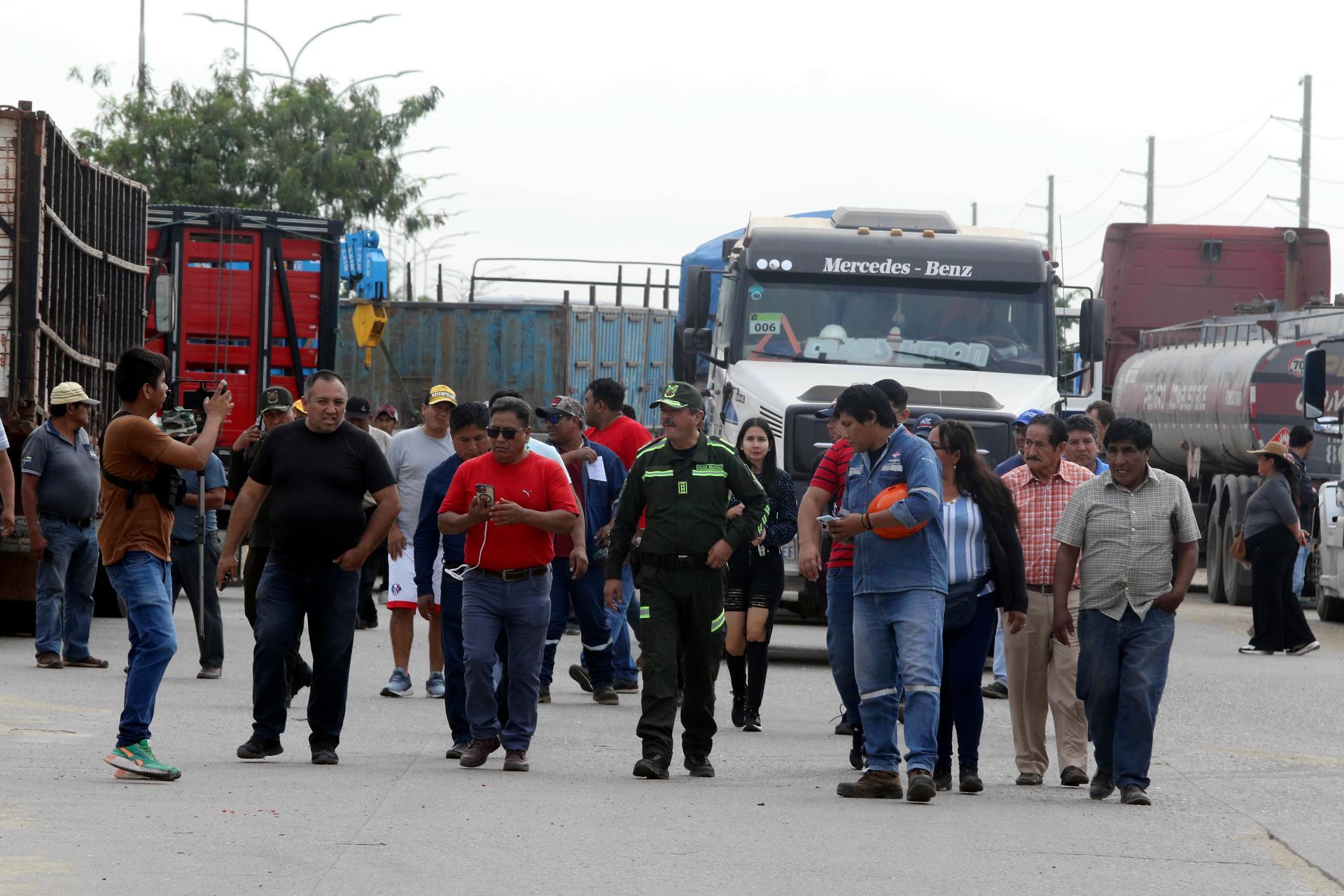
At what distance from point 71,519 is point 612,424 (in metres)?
3.65

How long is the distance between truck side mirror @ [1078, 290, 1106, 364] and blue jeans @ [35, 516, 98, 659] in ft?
26.6

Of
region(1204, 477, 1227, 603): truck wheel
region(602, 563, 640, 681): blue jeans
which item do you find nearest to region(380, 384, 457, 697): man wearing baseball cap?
region(602, 563, 640, 681): blue jeans

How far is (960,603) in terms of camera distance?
31.1 ft

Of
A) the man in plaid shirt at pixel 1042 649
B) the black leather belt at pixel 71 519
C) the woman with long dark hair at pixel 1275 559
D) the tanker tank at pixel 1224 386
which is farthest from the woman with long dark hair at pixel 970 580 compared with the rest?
the tanker tank at pixel 1224 386

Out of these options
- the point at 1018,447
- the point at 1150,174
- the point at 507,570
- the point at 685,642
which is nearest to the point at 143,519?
the point at 507,570

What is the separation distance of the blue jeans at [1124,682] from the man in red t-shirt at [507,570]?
240 centimetres

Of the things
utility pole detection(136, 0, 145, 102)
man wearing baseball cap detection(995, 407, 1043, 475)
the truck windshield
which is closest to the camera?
man wearing baseball cap detection(995, 407, 1043, 475)

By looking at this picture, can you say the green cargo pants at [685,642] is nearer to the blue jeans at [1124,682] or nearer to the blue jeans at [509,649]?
the blue jeans at [509,649]

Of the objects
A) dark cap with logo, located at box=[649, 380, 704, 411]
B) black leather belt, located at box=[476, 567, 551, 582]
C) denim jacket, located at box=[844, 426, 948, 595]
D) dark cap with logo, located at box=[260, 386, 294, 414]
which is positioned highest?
dark cap with logo, located at box=[649, 380, 704, 411]

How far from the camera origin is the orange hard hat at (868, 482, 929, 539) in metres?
Result: 8.98

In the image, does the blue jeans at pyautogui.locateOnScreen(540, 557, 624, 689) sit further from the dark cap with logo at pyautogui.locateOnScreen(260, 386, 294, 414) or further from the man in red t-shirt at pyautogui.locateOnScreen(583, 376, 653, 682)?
the dark cap with logo at pyautogui.locateOnScreen(260, 386, 294, 414)

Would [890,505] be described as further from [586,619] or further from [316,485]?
[586,619]

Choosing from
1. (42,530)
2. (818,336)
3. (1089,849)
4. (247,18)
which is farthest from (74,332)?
(247,18)

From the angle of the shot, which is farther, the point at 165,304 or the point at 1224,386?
the point at 1224,386
